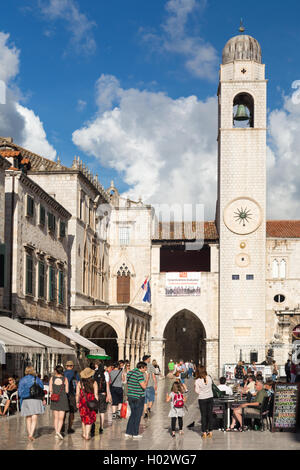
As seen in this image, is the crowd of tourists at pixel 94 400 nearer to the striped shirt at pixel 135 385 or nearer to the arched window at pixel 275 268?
the striped shirt at pixel 135 385

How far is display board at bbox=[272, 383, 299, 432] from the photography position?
16.1 m

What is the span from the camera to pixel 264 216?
50.3m

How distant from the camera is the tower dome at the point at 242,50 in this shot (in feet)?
172

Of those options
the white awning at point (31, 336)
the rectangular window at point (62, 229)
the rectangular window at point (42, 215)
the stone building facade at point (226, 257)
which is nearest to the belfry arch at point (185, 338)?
the stone building facade at point (226, 257)

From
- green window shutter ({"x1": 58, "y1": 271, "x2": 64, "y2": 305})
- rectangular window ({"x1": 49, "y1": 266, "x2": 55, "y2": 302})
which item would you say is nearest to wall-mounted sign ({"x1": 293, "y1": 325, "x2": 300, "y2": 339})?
green window shutter ({"x1": 58, "y1": 271, "x2": 64, "y2": 305})

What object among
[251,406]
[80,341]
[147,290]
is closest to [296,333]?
[147,290]

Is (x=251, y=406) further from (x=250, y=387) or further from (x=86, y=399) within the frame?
(x=86, y=399)

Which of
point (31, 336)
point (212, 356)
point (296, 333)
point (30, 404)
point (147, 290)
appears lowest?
point (212, 356)

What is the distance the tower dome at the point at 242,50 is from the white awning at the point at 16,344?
3523 centimetres

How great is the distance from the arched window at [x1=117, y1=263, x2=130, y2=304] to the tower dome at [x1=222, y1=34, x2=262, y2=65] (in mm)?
17350

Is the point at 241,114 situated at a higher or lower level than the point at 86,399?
higher

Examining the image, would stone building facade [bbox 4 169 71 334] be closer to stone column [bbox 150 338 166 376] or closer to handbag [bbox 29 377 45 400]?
handbag [bbox 29 377 45 400]

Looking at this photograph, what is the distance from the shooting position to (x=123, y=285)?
52469 mm

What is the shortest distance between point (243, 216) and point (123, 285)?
33.4 feet
